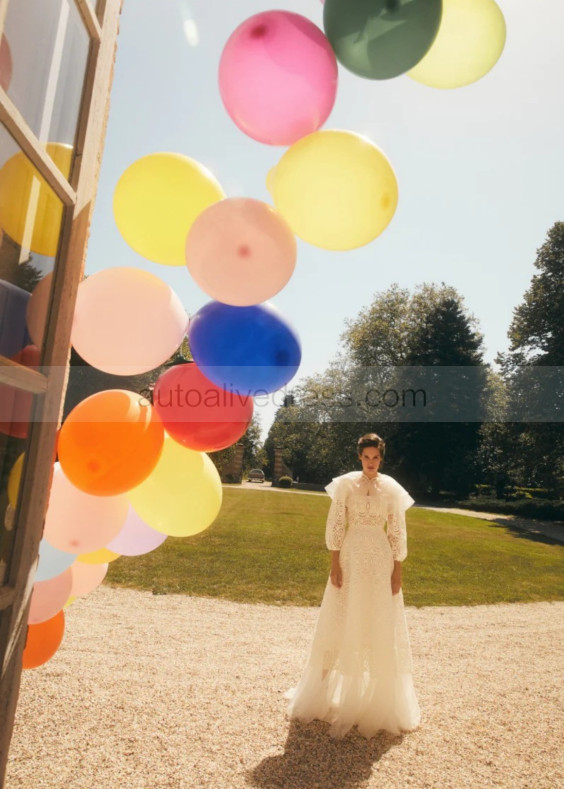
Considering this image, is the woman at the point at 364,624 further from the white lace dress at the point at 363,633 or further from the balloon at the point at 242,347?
the balloon at the point at 242,347

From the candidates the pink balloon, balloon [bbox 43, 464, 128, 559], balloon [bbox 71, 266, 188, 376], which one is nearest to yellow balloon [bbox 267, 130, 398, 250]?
balloon [bbox 71, 266, 188, 376]

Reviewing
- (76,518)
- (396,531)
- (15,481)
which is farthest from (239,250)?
(396,531)

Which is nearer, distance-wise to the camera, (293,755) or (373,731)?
(293,755)

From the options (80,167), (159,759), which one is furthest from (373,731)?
(80,167)

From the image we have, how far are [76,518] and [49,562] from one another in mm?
253

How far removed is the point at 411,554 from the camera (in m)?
11.1

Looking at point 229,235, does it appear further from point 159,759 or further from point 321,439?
point 321,439

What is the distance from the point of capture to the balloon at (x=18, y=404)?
1.53 metres

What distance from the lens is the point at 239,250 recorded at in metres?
2.23

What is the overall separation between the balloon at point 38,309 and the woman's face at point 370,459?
265 cm

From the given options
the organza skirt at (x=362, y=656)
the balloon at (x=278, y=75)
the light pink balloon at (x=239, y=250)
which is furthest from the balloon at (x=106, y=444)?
the organza skirt at (x=362, y=656)

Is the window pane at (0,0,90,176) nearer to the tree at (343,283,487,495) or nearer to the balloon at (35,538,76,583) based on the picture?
the balloon at (35,538,76,583)

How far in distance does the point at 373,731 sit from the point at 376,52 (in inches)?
155

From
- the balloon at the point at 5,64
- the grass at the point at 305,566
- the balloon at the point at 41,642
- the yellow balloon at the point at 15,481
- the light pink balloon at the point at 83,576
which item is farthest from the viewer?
the grass at the point at 305,566
